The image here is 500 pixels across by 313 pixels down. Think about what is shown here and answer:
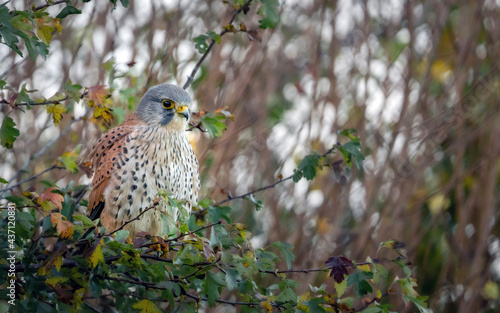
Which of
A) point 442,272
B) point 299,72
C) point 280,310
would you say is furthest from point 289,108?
point 280,310

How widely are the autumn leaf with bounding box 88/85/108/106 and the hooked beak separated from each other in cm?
81

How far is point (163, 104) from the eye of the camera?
3.86 meters

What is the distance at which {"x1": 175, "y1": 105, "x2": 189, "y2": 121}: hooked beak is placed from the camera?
3.67 metres

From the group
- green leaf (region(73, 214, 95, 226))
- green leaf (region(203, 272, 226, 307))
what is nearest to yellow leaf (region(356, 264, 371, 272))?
green leaf (region(203, 272, 226, 307))

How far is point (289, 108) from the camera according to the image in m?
6.45

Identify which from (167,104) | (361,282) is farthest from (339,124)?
(361,282)

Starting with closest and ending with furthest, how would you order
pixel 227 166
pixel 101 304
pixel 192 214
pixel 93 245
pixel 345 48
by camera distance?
pixel 93 245 < pixel 192 214 < pixel 101 304 < pixel 227 166 < pixel 345 48

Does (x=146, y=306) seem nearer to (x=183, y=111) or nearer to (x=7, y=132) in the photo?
(x=7, y=132)

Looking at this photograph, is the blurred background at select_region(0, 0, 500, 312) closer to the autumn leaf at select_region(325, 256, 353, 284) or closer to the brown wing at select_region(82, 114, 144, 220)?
the brown wing at select_region(82, 114, 144, 220)

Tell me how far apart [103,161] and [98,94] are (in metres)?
0.84

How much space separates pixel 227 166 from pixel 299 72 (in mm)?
2022

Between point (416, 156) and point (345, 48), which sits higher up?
point (345, 48)

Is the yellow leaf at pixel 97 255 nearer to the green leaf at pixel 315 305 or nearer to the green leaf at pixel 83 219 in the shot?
the green leaf at pixel 83 219

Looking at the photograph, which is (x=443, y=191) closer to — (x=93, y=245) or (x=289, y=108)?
(x=289, y=108)
